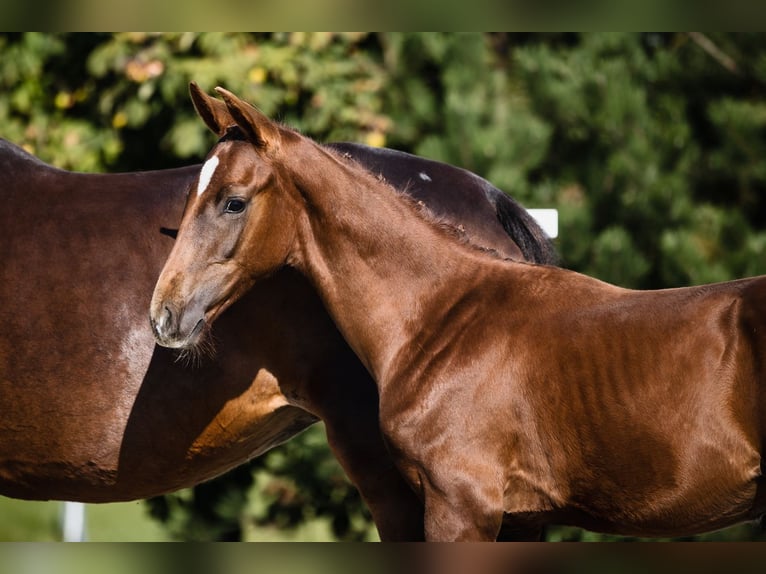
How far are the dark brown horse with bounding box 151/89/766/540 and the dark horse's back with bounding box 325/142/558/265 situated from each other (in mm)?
381

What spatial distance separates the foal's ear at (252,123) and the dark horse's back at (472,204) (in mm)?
591

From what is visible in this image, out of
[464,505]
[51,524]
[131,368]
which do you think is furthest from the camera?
[51,524]

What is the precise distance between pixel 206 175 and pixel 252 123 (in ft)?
0.68

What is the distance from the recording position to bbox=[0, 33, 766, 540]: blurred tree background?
573 cm

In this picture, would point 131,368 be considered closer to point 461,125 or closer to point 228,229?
point 228,229

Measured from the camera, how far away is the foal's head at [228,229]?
2.79 m

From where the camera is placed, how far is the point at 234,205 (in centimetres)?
284

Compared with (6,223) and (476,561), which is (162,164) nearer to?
(6,223)

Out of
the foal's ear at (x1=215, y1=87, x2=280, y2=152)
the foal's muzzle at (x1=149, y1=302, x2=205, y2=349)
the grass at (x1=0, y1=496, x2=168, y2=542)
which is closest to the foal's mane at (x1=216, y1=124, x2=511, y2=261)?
the foal's ear at (x1=215, y1=87, x2=280, y2=152)

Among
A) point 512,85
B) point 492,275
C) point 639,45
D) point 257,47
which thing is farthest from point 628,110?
point 492,275

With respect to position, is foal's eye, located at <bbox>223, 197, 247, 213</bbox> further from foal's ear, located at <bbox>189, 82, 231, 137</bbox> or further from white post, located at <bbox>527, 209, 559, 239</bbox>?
white post, located at <bbox>527, 209, 559, 239</bbox>

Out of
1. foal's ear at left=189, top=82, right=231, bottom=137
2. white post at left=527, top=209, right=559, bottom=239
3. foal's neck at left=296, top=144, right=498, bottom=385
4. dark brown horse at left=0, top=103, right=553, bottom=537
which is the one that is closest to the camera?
foal's neck at left=296, top=144, right=498, bottom=385

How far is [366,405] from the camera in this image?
3264 millimetres

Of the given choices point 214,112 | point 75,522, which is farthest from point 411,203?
point 75,522
